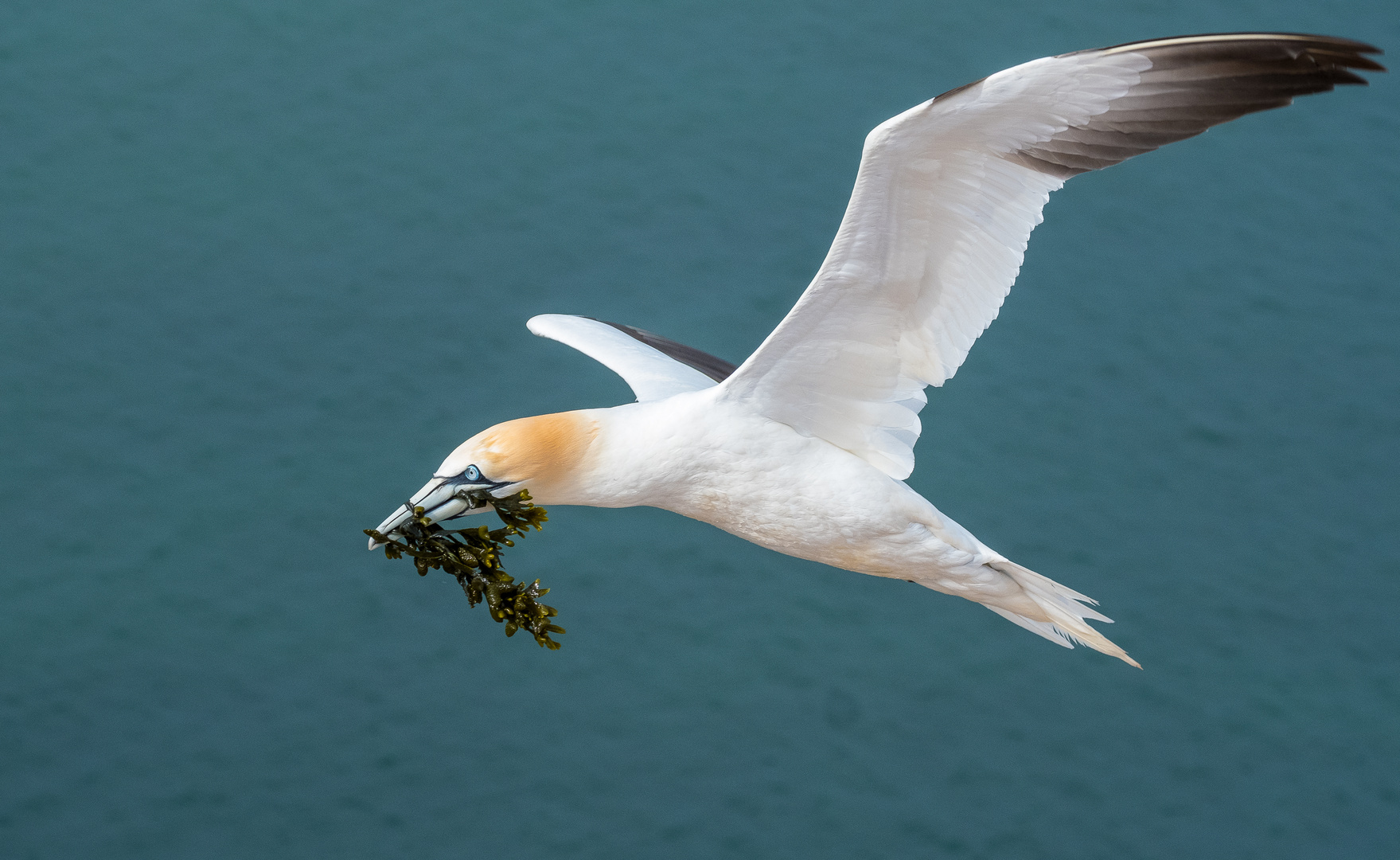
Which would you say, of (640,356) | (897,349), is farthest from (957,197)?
(640,356)

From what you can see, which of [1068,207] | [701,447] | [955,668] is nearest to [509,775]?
[955,668]

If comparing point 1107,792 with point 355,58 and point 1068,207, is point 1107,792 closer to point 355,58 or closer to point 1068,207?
point 1068,207

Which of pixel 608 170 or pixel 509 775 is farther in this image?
pixel 608 170

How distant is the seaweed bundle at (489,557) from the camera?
2.69 meters

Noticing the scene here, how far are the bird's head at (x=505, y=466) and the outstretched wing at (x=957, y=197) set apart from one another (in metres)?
0.37

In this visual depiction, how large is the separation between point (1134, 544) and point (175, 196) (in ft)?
13.9

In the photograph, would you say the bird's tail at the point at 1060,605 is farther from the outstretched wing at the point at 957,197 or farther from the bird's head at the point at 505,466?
the bird's head at the point at 505,466

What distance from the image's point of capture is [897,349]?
10.6ft

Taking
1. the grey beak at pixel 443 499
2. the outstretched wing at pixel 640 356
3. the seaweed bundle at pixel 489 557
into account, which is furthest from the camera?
the outstretched wing at pixel 640 356

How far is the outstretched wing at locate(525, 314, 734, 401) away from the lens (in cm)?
384

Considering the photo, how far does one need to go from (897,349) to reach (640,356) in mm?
993

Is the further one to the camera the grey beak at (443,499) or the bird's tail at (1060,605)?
the bird's tail at (1060,605)

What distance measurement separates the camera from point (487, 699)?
5422 millimetres

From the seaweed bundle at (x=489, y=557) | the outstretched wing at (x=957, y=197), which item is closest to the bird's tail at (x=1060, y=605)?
the outstretched wing at (x=957, y=197)
